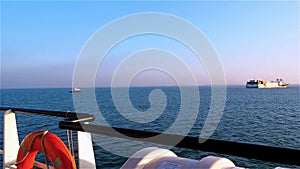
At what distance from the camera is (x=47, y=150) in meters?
1.71

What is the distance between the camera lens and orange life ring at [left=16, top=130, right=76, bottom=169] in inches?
64.1

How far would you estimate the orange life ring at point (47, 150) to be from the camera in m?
1.63

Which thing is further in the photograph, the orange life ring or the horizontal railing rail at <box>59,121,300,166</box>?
the orange life ring

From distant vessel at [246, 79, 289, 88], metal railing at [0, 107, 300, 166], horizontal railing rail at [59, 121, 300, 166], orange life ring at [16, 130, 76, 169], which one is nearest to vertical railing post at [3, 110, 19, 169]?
orange life ring at [16, 130, 76, 169]

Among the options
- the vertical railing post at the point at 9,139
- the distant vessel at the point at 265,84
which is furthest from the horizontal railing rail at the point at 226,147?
the distant vessel at the point at 265,84

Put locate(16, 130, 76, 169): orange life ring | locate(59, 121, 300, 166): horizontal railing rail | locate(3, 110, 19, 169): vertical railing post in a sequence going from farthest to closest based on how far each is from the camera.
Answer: locate(3, 110, 19, 169): vertical railing post
locate(16, 130, 76, 169): orange life ring
locate(59, 121, 300, 166): horizontal railing rail

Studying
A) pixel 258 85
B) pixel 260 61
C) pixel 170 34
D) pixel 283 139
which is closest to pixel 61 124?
pixel 170 34

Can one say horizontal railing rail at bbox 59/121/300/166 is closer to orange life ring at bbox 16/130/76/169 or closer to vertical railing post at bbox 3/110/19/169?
orange life ring at bbox 16/130/76/169

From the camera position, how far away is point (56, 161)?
164cm

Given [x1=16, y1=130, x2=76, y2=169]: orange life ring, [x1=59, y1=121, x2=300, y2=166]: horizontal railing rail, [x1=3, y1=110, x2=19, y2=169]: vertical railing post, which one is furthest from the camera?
[x1=3, y1=110, x2=19, y2=169]: vertical railing post

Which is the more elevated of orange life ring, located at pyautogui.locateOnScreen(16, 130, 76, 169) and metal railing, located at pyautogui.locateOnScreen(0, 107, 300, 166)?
metal railing, located at pyautogui.locateOnScreen(0, 107, 300, 166)

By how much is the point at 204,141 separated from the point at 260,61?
47490mm

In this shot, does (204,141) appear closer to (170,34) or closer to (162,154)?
(162,154)

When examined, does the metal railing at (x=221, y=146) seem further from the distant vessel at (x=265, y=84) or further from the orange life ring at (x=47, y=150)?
the distant vessel at (x=265, y=84)
